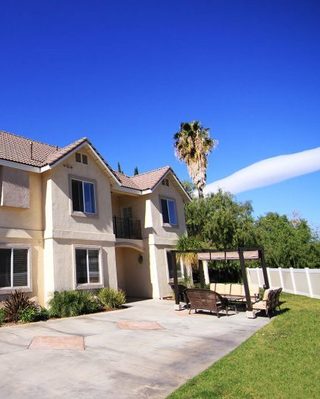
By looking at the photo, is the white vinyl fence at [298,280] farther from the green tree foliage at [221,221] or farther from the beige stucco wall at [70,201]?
the beige stucco wall at [70,201]

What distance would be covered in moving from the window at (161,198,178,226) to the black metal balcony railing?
1.99 metres

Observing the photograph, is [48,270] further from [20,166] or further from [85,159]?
[85,159]

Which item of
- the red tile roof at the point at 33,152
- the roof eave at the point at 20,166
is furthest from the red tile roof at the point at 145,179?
the roof eave at the point at 20,166

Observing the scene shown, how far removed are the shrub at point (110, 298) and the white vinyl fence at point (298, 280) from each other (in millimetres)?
10422

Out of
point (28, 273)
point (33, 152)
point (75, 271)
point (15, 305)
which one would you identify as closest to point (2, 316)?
point (15, 305)

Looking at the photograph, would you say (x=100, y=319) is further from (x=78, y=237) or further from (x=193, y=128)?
(x=193, y=128)

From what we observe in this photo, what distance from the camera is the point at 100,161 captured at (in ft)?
62.7

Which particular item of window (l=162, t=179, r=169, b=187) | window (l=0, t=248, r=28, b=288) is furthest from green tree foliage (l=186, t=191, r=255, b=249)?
window (l=0, t=248, r=28, b=288)

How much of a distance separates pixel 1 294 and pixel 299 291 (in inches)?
637

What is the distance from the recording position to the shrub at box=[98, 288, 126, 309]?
1683 cm

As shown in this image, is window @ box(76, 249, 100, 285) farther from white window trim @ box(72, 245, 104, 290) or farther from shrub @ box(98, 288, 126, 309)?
shrub @ box(98, 288, 126, 309)

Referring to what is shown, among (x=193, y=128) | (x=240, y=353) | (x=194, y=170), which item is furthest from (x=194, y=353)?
(x=193, y=128)

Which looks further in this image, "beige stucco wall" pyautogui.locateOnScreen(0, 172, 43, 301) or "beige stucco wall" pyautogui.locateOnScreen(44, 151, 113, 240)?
"beige stucco wall" pyautogui.locateOnScreen(44, 151, 113, 240)

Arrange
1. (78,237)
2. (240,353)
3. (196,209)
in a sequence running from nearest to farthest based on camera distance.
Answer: (240,353)
(78,237)
(196,209)
